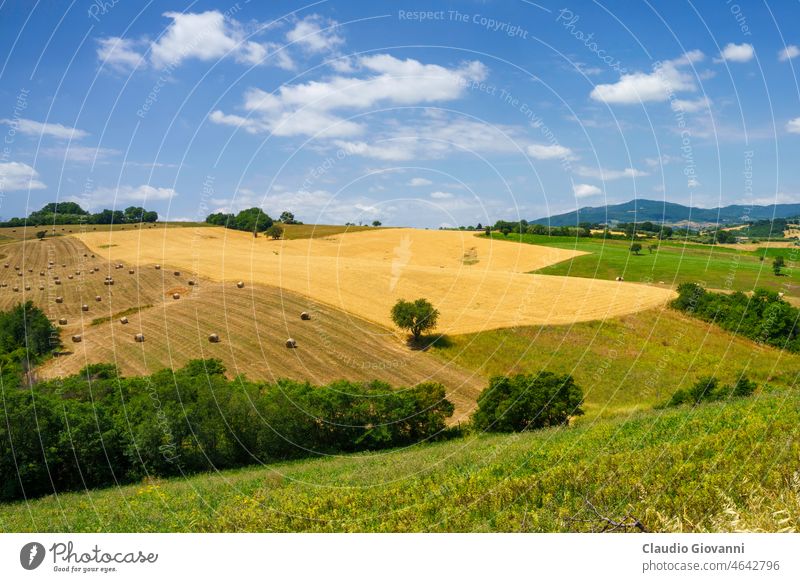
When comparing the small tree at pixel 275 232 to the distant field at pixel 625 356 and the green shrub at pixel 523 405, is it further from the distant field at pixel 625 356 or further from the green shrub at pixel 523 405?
the green shrub at pixel 523 405

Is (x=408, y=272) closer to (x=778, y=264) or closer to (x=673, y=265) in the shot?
(x=673, y=265)

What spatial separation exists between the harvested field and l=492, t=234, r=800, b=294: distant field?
44857 millimetres

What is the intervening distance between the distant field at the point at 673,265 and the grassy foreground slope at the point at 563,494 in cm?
7711

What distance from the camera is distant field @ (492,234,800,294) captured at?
3477 inches

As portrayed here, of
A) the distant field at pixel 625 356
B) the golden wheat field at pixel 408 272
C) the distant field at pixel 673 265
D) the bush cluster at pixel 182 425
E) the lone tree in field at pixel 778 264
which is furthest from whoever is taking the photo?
the distant field at pixel 673 265

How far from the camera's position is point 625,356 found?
6912cm

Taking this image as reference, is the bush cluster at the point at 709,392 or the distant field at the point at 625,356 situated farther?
the distant field at the point at 625,356

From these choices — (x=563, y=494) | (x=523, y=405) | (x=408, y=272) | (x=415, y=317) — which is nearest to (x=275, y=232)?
(x=408, y=272)

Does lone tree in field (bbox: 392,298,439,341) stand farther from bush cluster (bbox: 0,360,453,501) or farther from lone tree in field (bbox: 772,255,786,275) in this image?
lone tree in field (bbox: 772,255,786,275)

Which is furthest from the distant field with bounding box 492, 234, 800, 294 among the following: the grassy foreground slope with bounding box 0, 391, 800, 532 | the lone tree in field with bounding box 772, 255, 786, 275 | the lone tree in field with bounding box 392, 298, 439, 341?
the grassy foreground slope with bounding box 0, 391, 800, 532

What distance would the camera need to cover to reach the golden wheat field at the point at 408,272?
73375 millimetres

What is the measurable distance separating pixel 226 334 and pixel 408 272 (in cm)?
3230

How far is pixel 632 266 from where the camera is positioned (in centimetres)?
10044

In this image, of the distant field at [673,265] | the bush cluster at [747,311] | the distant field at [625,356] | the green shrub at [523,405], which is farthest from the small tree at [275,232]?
the bush cluster at [747,311]
